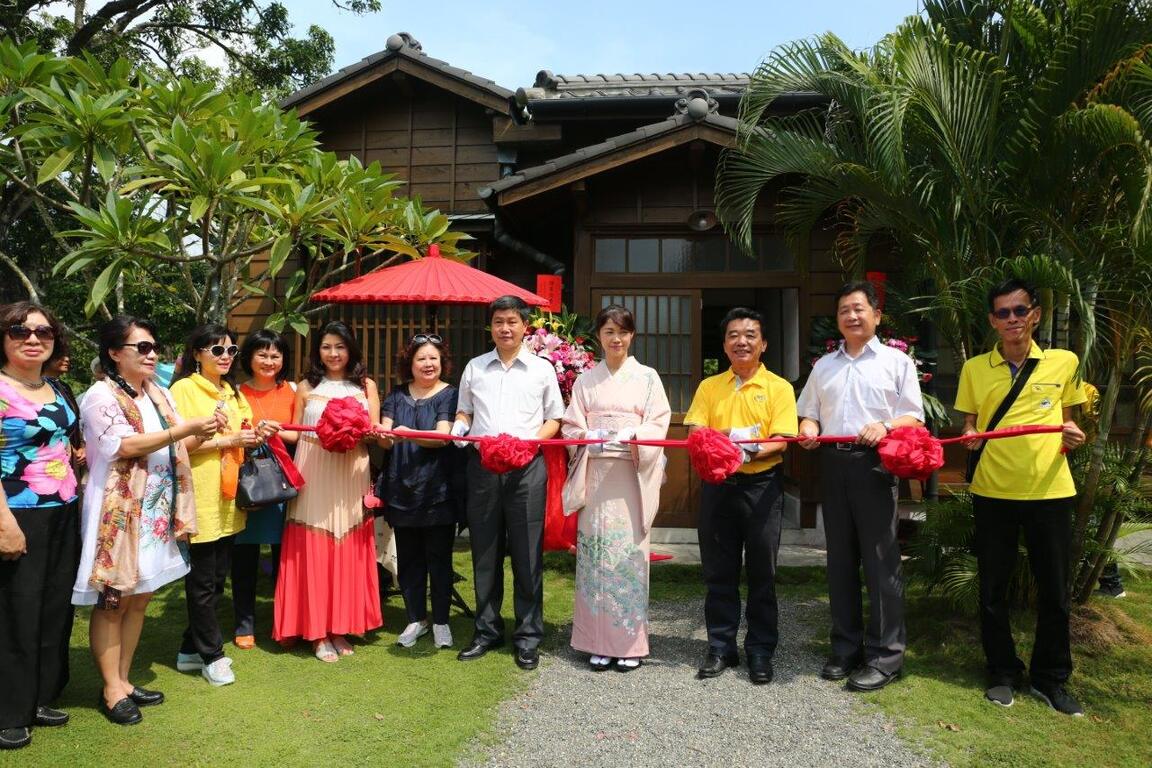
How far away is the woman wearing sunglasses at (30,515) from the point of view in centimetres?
324

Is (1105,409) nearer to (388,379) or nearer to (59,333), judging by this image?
(59,333)

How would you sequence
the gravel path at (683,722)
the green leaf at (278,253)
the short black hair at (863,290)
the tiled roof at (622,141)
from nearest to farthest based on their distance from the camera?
the gravel path at (683,722)
the short black hair at (863,290)
the green leaf at (278,253)
the tiled roof at (622,141)

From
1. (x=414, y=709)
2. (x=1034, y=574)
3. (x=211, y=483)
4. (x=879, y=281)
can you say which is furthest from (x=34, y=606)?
(x=879, y=281)

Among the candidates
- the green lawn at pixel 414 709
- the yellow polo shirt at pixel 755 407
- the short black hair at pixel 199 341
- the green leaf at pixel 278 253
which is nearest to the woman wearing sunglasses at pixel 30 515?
the green lawn at pixel 414 709

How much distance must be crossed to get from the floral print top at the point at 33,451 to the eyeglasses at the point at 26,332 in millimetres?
201

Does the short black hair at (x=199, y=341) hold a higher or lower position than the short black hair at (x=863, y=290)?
lower

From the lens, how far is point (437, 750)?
3361 millimetres

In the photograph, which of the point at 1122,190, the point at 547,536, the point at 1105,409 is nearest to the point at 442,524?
the point at 547,536

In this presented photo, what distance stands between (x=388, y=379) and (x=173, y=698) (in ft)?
15.2

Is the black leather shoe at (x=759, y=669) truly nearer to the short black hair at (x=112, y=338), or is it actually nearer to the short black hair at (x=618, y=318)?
the short black hair at (x=618, y=318)

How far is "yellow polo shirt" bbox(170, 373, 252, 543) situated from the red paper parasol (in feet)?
5.71

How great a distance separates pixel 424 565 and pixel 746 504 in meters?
2.04

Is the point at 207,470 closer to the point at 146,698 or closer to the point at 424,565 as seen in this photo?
the point at 146,698

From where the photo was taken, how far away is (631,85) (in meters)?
9.70
